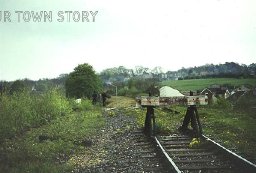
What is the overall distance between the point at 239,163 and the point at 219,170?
538mm

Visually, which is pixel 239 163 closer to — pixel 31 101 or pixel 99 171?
pixel 99 171

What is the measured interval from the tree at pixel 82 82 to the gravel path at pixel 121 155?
3638cm

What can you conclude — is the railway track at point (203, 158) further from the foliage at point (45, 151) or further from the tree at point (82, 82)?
the tree at point (82, 82)

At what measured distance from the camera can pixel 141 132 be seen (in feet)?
41.0

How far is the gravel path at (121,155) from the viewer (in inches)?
282

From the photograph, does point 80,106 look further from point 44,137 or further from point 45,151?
point 45,151

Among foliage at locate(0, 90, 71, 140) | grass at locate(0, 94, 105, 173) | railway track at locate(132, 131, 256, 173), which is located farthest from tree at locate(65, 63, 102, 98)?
railway track at locate(132, 131, 256, 173)

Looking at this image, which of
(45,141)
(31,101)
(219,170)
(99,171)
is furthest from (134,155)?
(31,101)

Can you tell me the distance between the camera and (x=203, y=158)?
301 inches

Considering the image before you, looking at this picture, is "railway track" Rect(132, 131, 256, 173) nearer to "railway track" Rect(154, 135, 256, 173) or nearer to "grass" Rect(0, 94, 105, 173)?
"railway track" Rect(154, 135, 256, 173)

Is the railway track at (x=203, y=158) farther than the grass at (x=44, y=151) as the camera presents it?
No

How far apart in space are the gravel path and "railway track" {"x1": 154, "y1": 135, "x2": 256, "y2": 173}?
0.41 metres

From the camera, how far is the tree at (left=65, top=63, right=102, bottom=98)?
1890 inches

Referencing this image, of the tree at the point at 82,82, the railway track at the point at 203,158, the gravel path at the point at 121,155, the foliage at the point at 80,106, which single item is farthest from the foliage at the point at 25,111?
the tree at the point at 82,82
